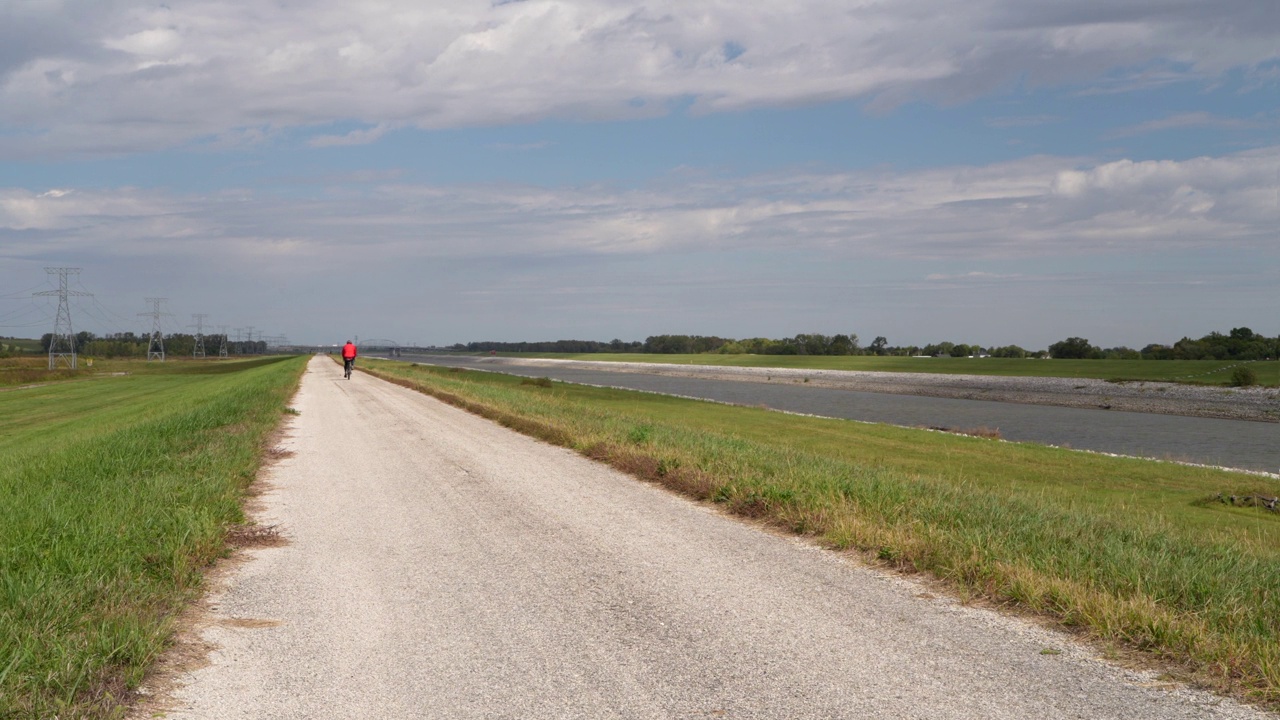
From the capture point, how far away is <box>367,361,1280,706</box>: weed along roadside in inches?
245

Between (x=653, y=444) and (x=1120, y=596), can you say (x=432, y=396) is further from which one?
(x=1120, y=596)

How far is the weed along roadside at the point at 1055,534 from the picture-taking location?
245 inches

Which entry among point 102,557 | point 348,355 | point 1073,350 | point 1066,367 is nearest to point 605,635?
point 102,557

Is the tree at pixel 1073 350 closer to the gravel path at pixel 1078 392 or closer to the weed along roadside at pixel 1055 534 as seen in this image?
the gravel path at pixel 1078 392

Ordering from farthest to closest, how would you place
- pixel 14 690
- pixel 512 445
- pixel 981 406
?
1. pixel 981 406
2. pixel 512 445
3. pixel 14 690

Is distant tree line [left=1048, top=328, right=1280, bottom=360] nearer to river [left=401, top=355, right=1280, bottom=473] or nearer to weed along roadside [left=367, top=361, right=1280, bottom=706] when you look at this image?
river [left=401, top=355, right=1280, bottom=473]

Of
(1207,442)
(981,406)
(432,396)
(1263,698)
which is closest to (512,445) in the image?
(1263,698)

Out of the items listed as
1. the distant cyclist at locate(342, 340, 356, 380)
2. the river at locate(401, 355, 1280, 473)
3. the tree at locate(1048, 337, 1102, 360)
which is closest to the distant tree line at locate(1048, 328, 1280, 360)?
the tree at locate(1048, 337, 1102, 360)

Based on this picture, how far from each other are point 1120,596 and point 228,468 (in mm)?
11677

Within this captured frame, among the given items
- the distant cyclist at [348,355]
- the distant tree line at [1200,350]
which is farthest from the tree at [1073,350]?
the distant cyclist at [348,355]

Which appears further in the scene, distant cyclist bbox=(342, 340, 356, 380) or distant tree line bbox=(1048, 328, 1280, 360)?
distant tree line bbox=(1048, 328, 1280, 360)

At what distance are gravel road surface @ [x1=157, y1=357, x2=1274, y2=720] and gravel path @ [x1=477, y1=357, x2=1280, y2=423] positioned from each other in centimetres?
5577

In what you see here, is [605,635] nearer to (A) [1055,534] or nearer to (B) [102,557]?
(B) [102,557]

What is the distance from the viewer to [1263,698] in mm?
5215
